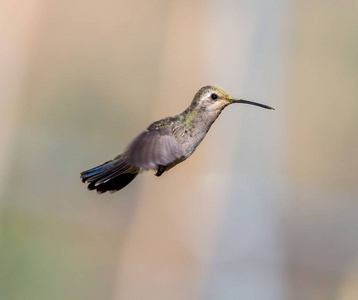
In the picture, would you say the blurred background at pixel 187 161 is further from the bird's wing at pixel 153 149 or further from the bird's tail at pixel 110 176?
the bird's wing at pixel 153 149

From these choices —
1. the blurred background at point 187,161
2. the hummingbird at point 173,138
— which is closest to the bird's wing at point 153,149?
the hummingbird at point 173,138

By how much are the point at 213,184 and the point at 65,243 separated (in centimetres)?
98

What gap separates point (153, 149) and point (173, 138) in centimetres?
8

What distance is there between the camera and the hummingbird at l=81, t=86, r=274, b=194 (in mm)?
659

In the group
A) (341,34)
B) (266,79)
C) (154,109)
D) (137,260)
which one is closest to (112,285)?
(137,260)

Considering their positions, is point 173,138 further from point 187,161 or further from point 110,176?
point 187,161

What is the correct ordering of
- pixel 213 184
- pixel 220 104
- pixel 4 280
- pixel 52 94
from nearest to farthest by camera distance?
pixel 220 104, pixel 4 280, pixel 52 94, pixel 213 184

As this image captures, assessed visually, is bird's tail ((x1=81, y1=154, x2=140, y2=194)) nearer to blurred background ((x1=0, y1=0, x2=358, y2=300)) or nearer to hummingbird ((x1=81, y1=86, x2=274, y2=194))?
hummingbird ((x1=81, y1=86, x2=274, y2=194))

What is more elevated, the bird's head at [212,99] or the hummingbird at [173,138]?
the bird's head at [212,99]

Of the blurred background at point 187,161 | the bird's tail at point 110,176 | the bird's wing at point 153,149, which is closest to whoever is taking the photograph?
the bird's wing at point 153,149

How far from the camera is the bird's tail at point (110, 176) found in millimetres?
736

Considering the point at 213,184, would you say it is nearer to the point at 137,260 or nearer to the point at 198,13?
the point at 137,260

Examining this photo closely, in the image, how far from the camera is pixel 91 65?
9.02ft

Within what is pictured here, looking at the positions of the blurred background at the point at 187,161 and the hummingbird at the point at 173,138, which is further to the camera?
the blurred background at the point at 187,161
